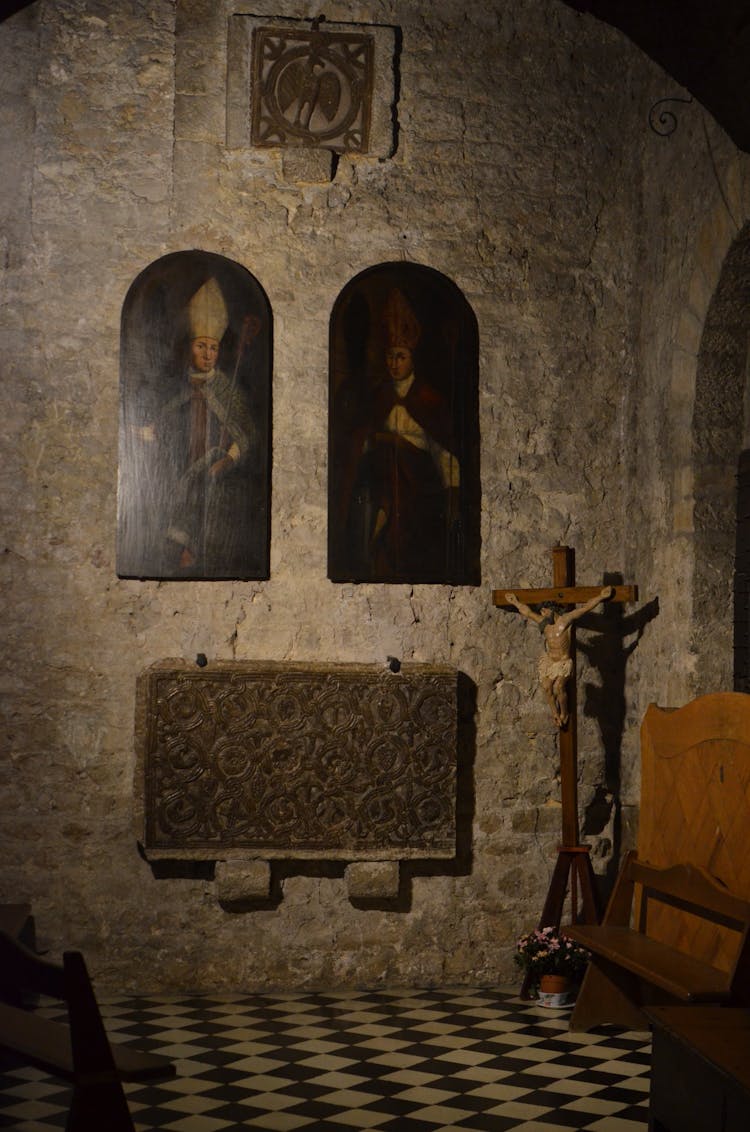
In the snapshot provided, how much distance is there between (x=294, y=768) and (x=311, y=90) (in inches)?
132

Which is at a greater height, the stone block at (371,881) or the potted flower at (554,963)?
the stone block at (371,881)

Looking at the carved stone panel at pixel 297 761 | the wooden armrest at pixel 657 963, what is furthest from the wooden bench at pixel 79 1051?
the carved stone panel at pixel 297 761

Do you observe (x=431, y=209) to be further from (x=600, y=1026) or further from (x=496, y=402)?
(x=600, y=1026)

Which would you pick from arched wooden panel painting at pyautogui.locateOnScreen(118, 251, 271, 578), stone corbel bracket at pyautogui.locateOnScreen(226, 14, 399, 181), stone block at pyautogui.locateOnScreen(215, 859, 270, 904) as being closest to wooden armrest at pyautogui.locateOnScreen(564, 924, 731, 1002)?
stone block at pyautogui.locateOnScreen(215, 859, 270, 904)

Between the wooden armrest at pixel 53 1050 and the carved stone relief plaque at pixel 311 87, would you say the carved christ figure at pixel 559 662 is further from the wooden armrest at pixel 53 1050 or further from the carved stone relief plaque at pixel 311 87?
the wooden armrest at pixel 53 1050

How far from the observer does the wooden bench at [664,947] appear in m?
4.30

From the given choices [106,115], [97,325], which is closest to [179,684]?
[97,325]

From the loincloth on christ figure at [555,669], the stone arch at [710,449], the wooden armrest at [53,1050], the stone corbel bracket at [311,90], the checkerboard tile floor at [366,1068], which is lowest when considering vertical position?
Result: the checkerboard tile floor at [366,1068]

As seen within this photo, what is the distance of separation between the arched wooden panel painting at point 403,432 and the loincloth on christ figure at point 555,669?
65 cm

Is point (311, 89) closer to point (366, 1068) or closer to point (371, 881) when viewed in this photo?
point (371, 881)

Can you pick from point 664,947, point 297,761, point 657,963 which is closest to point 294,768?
point 297,761

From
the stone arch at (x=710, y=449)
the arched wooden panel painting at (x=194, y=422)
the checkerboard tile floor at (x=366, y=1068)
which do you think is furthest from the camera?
the arched wooden panel painting at (x=194, y=422)

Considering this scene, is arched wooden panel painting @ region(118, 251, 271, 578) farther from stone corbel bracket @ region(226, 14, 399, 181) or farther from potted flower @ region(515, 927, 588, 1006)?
potted flower @ region(515, 927, 588, 1006)

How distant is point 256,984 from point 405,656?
5.65ft
